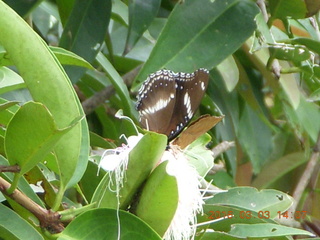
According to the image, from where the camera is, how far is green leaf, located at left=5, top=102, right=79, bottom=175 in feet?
1.94

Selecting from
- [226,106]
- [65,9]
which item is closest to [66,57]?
[65,9]

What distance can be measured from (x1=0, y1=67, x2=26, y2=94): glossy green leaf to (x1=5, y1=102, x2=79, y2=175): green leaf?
0.52 feet

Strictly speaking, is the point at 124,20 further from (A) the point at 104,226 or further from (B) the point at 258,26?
(A) the point at 104,226

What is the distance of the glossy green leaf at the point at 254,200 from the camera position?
94 centimetres

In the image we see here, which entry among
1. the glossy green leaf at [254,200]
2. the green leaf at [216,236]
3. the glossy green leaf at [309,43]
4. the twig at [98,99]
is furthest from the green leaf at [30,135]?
the glossy green leaf at [309,43]

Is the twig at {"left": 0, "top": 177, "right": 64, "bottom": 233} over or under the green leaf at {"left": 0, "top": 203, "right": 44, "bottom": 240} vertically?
over

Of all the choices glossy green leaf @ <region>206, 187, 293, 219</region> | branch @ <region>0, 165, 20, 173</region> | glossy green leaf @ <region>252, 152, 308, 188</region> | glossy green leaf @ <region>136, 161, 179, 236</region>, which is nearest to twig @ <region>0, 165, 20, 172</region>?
branch @ <region>0, 165, 20, 173</region>

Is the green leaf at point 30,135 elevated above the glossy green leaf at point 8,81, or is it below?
above

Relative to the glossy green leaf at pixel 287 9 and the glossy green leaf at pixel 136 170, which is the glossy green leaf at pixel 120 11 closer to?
the glossy green leaf at pixel 287 9

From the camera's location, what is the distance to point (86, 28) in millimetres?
1124

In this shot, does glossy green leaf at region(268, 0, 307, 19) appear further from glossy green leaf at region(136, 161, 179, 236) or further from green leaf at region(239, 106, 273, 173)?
glossy green leaf at region(136, 161, 179, 236)

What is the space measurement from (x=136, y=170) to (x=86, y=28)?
563 millimetres

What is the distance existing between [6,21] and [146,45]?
0.76 metres

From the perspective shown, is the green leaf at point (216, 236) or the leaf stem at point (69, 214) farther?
the green leaf at point (216, 236)
